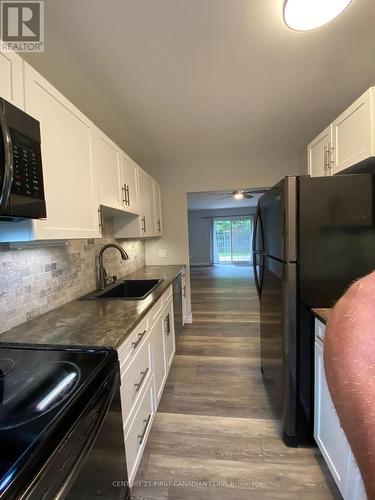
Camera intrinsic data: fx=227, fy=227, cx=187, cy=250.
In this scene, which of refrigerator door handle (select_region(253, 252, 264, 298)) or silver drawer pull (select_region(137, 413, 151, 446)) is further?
refrigerator door handle (select_region(253, 252, 264, 298))

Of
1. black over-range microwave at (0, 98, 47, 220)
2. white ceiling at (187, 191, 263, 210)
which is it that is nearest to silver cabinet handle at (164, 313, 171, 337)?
black over-range microwave at (0, 98, 47, 220)

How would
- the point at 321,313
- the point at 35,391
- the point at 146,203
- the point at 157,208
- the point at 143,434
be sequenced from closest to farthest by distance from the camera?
the point at 35,391 < the point at 321,313 < the point at 143,434 < the point at 146,203 < the point at 157,208

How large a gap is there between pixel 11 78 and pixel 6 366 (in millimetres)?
1102

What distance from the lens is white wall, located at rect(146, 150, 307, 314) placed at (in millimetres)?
3064

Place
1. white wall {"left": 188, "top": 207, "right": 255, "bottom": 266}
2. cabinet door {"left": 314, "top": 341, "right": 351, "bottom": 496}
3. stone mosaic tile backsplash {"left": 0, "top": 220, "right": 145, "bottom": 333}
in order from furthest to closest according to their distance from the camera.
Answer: white wall {"left": 188, "top": 207, "right": 255, "bottom": 266}, stone mosaic tile backsplash {"left": 0, "top": 220, "right": 145, "bottom": 333}, cabinet door {"left": 314, "top": 341, "right": 351, "bottom": 496}

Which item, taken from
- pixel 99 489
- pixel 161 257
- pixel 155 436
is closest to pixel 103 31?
pixel 99 489

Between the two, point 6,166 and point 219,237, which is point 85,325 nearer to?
point 6,166

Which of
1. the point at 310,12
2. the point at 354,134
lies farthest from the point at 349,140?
the point at 310,12

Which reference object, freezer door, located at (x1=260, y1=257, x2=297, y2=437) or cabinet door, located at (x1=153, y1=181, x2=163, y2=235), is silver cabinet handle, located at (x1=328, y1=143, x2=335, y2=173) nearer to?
freezer door, located at (x1=260, y1=257, x2=297, y2=437)

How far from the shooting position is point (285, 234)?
1.33 m

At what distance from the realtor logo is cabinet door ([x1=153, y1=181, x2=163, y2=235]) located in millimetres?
2015

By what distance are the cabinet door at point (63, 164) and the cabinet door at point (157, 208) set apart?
5.40 feet

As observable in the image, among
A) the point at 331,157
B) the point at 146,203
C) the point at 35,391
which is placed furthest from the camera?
the point at 146,203

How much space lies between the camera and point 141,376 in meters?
1.36
